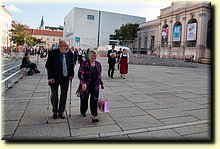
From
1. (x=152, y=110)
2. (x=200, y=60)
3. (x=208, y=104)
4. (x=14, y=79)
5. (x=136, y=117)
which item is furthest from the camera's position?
(x=200, y=60)

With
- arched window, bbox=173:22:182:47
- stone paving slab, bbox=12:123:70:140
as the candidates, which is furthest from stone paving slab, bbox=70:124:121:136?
arched window, bbox=173:22:182:47

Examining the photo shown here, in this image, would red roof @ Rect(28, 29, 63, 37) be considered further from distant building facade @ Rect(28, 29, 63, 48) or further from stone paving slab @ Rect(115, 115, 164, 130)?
stone paving slab @ Rect(115, 115, 164, 130)

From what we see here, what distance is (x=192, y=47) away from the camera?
44.7m

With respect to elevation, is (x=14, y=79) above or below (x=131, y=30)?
below

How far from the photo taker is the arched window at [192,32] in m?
44.9

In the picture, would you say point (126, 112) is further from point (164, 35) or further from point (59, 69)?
point (164, 35)

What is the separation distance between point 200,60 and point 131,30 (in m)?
29.1

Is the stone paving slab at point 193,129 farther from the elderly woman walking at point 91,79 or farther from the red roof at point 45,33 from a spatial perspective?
the red roof at point 45,33

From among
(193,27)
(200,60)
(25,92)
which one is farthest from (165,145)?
(193,27)

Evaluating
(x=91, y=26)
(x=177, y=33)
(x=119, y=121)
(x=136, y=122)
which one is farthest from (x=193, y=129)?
(x=91, y=26)

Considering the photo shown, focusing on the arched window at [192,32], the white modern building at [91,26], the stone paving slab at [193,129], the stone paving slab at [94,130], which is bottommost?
the stone paving slab at [193,129]

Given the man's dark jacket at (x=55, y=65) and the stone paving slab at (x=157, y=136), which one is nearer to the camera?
the stone paving slab at (x=157, y=136)

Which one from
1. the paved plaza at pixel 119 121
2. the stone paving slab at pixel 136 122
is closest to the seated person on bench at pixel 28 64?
the paved plaza at pixel 119 121

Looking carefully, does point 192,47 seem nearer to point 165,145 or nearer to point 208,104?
point 208,104
